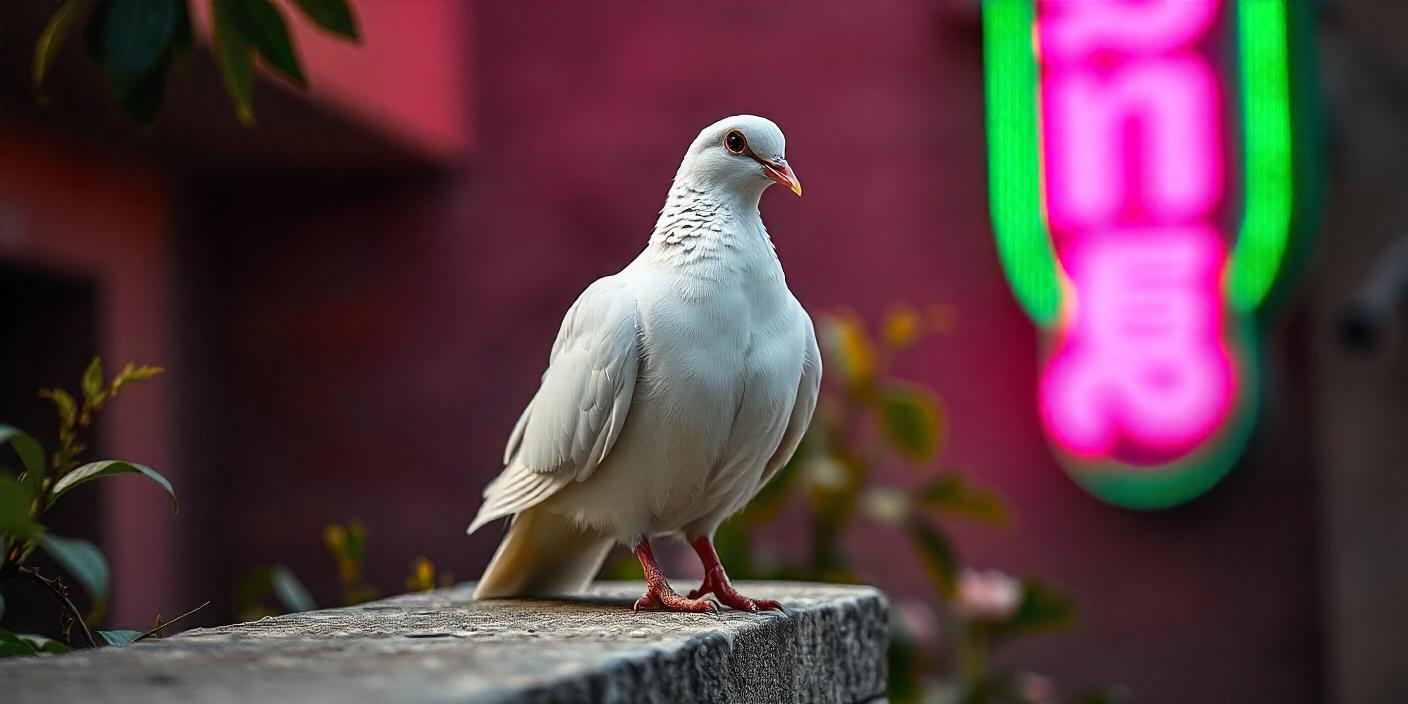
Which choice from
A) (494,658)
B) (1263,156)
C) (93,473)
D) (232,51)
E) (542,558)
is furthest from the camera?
(1263,156)

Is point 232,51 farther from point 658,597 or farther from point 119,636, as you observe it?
point 658,597

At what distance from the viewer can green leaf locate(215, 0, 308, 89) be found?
6.25 ft

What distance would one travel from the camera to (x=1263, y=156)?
15.8 ft

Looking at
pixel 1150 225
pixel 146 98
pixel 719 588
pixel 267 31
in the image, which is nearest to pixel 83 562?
pixel 146 98

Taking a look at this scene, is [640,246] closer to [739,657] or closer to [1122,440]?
[1122,440]

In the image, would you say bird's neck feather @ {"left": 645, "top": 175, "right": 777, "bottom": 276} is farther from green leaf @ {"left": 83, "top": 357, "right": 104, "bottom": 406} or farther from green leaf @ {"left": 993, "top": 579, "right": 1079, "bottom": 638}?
green leaf @ {"left": 993, "top": 579, "right": 1079, "bottom": 638}

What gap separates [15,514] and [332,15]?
0.78 metres

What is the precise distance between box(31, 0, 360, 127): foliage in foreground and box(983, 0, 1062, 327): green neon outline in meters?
3.63

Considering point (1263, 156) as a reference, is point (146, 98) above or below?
below

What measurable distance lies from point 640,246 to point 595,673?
15.0ft

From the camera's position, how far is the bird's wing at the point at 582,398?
1966 millimetres

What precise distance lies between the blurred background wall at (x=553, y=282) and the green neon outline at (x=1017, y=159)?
0.95 ft

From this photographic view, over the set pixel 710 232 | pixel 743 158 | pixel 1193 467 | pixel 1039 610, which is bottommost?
pixel 1039 610

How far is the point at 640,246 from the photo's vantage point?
230 inches
